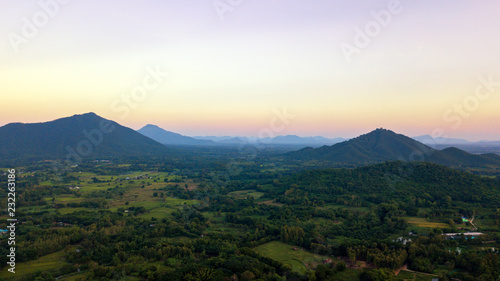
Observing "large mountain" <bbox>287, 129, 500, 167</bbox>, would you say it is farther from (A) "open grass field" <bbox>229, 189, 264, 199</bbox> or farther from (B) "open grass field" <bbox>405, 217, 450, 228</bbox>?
(B) "open grass field" <bbox>405, 217, 450, 228</bbox>

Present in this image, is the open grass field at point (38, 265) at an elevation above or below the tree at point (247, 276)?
below

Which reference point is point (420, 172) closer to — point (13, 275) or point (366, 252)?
point (366, 252)

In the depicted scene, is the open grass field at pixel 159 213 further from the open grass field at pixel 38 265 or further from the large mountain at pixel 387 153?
the large mountain at pixel 387 153

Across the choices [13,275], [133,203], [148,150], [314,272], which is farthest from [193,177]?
[148,150]

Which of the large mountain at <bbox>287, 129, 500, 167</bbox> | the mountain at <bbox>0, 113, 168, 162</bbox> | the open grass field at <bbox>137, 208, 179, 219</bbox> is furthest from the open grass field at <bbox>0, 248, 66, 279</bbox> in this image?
the mountain at <bbox>0, 113, 168, 162</bbox>

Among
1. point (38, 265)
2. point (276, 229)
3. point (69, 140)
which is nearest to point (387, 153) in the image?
point (276, 229)

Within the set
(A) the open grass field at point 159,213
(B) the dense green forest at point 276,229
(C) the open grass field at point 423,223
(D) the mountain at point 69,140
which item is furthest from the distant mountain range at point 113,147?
(A) the open grass field at point 159,213
